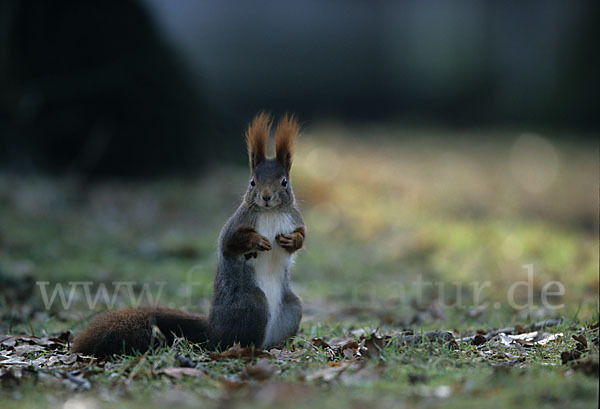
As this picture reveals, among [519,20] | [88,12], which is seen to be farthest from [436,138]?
[88,12]

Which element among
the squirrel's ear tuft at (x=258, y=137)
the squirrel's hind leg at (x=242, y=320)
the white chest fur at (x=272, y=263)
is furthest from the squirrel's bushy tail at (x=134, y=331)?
the squirrel's ear tuft at (x=258, y=137)

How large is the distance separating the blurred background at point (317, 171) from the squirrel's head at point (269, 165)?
3.27 feet

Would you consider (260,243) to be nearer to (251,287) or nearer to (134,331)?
(251,287)

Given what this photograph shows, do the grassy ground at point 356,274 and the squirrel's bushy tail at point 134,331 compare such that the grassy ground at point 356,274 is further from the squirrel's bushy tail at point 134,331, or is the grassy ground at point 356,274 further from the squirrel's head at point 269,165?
the squirrel's head at point 269,165

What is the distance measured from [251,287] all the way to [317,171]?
532 centimetres

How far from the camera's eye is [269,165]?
361cm

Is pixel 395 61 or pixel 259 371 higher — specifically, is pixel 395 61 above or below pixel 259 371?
above

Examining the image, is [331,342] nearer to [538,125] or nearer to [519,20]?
[538,125]

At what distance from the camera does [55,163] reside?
8.59m

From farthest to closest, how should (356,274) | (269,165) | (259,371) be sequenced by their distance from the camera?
(356,274)
(269,165)
(259,371)

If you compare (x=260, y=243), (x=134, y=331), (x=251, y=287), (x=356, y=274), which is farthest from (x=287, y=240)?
(x=356, y=274)

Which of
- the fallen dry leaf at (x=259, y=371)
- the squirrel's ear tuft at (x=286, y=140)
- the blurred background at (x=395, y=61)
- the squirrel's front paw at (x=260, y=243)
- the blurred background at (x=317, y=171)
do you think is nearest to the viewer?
the fallen dry leaf at (x=259, y=371)

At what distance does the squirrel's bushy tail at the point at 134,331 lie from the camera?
338 centimetres

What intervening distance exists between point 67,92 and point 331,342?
6000mm
